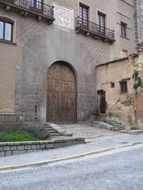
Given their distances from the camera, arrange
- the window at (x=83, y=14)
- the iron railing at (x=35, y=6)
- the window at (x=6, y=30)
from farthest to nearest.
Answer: the window at (x=83, y=14) → the iron railing at (x=35, y=6) → the window at (x=6, y=30)

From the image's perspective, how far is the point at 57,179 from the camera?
6.00m

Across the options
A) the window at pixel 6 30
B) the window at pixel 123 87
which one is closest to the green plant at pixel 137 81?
the window at pixel 123 87

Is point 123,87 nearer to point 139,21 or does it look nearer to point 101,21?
point 101,21

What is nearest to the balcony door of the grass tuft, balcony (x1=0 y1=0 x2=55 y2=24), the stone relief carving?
balcony (x1=0 y1=0 x2=55 y2=24)

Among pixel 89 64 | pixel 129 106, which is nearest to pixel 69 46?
pixel 89 64

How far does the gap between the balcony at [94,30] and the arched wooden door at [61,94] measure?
3104 mm

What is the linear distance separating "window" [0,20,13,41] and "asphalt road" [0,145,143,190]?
389 inches

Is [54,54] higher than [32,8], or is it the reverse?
[32,8]

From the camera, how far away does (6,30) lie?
15602 mm

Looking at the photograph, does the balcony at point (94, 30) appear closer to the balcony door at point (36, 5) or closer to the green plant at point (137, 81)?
the balcony door at point (36, 5)

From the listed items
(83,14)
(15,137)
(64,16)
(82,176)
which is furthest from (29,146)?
(83,14)

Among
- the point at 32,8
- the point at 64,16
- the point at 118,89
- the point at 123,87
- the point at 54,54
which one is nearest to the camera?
the point at 32,8

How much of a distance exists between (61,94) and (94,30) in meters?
6.08

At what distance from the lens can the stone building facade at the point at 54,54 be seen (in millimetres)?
15398
